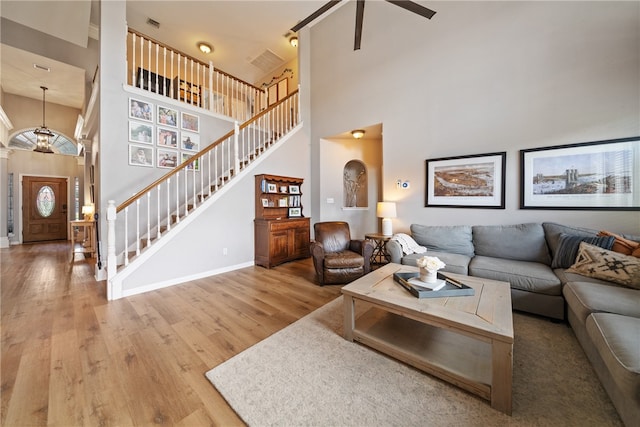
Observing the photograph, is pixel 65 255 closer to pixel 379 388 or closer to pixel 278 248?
pixel 278 248

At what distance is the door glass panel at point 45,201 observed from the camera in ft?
23.0

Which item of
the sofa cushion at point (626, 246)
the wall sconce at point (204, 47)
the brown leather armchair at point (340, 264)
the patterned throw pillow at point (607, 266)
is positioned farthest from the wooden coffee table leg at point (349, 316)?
the wall sconce at point (204, 47)

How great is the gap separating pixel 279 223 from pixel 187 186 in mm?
1916

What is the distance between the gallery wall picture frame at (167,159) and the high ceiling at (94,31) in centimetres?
239

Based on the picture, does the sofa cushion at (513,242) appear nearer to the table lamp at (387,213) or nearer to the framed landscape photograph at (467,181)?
the framed landscape photograph at (467,181)

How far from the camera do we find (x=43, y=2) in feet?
11.5

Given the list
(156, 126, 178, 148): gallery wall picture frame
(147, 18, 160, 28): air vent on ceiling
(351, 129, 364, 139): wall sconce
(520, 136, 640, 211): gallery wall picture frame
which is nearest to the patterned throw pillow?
(520, 136, 640, 211): gallery wall picture frame

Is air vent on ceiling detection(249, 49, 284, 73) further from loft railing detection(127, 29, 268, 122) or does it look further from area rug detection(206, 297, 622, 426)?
area rug detection(206, 297, 622, 426)

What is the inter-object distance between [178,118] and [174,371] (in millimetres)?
4243

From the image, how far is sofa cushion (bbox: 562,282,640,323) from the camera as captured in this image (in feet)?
5.19

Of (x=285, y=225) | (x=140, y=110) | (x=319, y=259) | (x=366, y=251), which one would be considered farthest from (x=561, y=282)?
(x=140, y=110)

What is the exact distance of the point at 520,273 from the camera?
241 cm

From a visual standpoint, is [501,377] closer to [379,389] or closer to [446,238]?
[379,389]

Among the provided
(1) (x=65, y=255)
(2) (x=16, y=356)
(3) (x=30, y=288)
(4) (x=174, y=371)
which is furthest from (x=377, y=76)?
(1) (x=65, y=255)
